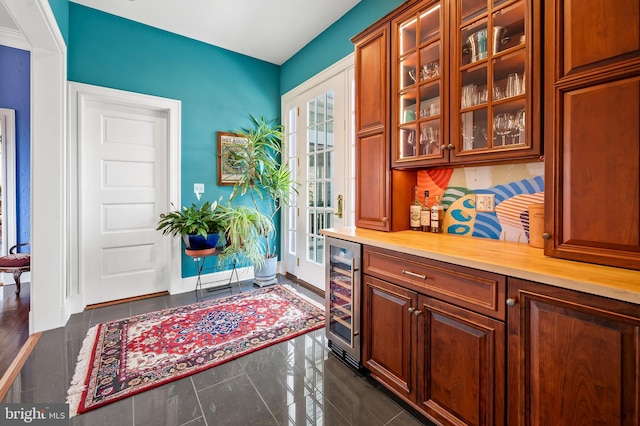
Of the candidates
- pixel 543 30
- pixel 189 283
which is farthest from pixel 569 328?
pixel 189 283

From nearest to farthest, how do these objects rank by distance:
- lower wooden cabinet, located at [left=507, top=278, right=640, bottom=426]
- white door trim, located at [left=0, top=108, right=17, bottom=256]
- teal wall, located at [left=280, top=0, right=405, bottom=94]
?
lower wooden cabinet, located at [left=507, top=278, right=640, bottom=426]
teal wall, located at [left=280, top=0, right=405, bottom=94]
white door trim, located at [left=0, top=108, right=17, bottom=256]

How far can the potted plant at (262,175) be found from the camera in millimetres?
3680

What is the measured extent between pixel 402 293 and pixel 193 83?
11.3 feet

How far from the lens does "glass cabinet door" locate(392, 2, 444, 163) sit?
186cm

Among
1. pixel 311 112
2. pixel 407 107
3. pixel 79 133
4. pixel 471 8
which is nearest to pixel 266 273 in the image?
pixel 311 112

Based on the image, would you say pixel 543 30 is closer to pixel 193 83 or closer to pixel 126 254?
pixel 193 83

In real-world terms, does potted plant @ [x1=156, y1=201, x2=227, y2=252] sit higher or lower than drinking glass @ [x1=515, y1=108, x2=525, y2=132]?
lower

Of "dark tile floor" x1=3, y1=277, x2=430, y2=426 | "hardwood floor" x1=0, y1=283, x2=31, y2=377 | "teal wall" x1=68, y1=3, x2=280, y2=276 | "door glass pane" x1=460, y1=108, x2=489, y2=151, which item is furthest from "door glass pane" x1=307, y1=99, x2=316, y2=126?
"hardwood floor" x1=0, y1=283, x2=31, y2=377

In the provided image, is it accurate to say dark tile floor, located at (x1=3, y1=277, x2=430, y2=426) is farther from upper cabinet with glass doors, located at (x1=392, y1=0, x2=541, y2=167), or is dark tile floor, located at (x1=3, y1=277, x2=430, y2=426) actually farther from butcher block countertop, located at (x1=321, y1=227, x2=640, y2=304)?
upper cabinet with glass doors, located at (x1=392, y1=0, x2=541, y2=167)

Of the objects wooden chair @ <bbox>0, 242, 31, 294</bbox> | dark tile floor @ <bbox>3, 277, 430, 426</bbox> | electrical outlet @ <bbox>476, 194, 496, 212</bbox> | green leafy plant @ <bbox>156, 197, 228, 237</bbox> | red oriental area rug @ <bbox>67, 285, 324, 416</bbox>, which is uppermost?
electrical outlet @ <bbox>476, 194, 496, 212</bbox>

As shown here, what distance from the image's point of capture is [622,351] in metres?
0.90

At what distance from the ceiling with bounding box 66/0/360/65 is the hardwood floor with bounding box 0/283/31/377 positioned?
3.12 meters

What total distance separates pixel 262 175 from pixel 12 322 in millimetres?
2773

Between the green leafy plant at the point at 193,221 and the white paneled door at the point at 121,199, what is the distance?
0.29 m
